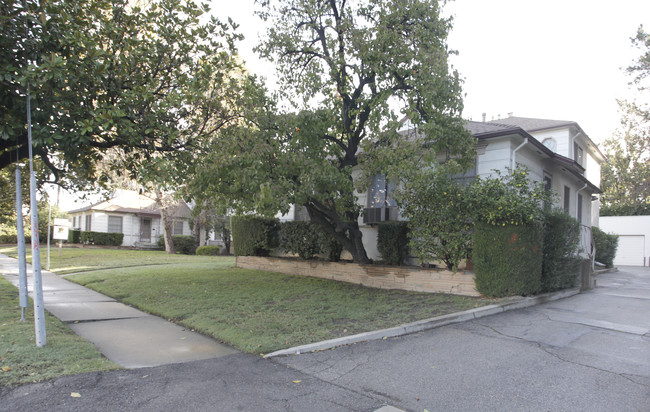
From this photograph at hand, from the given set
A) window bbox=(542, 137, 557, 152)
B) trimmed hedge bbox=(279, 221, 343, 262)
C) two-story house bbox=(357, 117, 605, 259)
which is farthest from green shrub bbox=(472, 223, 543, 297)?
window bbox=(542, 137, 557, 152)

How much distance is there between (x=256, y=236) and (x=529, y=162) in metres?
9.59

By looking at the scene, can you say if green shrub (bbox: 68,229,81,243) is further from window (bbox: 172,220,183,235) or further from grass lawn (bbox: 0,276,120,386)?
grass lawn (bbox: 0,276,120,386)

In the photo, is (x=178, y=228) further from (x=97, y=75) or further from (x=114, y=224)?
(x=97, y=75)

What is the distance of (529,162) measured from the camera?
40.4 feet

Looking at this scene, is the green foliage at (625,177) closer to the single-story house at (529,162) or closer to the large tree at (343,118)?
the single-story house at (529,162)

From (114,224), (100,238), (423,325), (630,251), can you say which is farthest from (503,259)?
(114,224)

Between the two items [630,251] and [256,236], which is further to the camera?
[630,251]

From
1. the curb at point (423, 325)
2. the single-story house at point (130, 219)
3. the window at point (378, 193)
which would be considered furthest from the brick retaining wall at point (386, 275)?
the single-story house at point (130, 219)

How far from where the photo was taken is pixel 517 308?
27.1 feet

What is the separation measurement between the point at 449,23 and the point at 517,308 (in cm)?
711

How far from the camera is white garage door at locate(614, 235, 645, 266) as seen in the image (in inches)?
1103

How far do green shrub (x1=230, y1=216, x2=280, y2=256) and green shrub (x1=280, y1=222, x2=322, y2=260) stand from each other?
56 centimetres

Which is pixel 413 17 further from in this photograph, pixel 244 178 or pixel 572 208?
pixel 572 208

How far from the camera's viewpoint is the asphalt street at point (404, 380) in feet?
12.1
